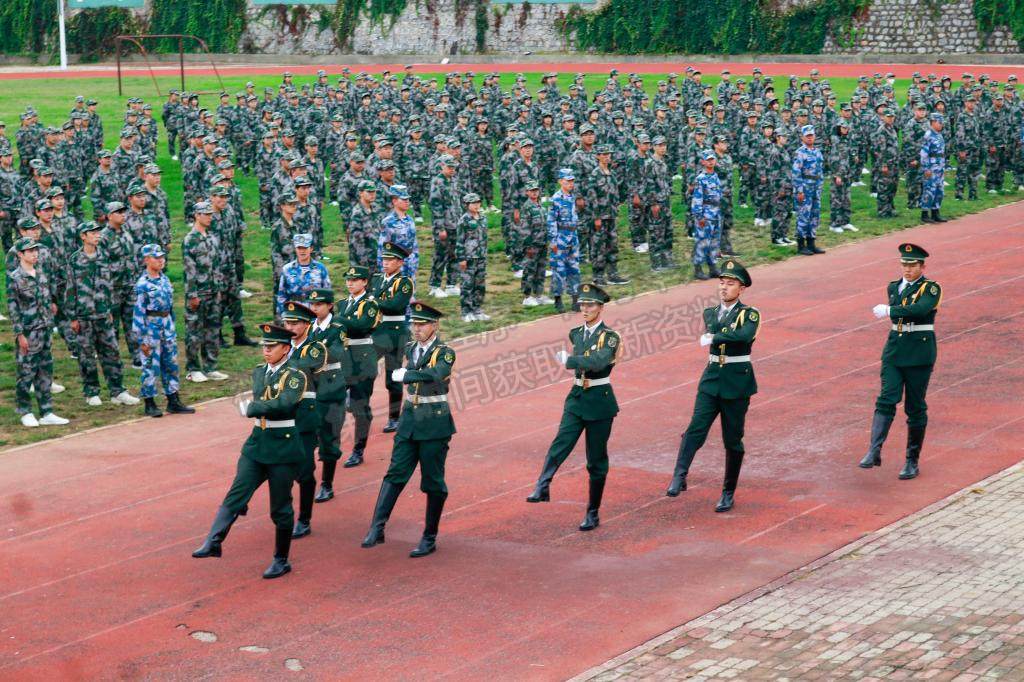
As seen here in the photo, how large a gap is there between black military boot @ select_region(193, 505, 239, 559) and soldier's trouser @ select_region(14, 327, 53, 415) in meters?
5.17

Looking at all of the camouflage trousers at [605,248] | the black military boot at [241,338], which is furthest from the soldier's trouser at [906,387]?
the black military boot at [241,338]

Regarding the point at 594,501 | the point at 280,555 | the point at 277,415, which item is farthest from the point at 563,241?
the point at 280,555

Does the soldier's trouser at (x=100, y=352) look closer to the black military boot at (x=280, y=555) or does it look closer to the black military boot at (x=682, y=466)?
the black military boot at (x=280, y=555)

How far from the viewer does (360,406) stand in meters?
13.2

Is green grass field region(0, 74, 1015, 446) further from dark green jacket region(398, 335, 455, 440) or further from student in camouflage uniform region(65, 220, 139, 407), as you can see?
dark green jacket region(398, 335, 455, 440)

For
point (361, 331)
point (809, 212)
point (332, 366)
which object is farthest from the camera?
point (809, 212)

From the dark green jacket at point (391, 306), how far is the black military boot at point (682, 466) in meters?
3.17

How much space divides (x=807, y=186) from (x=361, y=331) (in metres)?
11.2

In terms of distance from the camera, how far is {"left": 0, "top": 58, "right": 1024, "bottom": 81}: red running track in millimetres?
45719

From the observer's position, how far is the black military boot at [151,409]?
14.9 m

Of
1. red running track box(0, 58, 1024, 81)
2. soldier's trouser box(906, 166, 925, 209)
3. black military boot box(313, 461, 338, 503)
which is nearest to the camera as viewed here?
black military boot box(313, 461, 338, 503)

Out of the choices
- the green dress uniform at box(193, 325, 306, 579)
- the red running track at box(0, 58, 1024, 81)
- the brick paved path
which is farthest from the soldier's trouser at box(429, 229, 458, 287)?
the red running track at box(0, 58, 1024, 81)

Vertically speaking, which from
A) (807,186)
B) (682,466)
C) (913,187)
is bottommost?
(682,466)

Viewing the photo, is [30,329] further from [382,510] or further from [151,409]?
[382,510]
